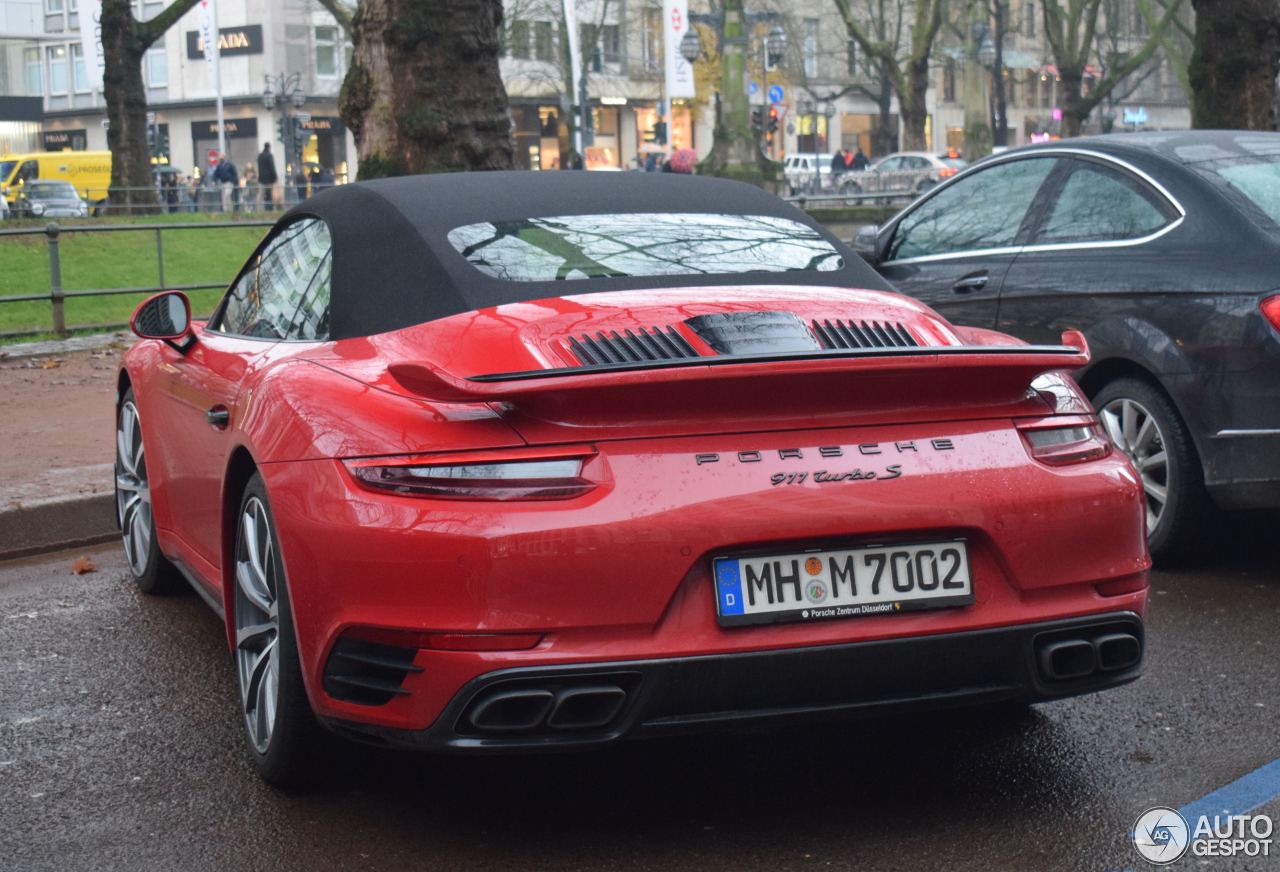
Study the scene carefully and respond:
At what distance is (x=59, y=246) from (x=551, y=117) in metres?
61.5

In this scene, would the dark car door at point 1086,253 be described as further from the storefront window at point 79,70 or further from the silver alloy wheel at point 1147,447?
the storefront window at point 79,70

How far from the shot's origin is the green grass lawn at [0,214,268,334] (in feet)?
50.6

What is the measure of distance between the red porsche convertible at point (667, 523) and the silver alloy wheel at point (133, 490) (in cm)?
219

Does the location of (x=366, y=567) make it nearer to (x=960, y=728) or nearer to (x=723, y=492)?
(x=723, y=492)

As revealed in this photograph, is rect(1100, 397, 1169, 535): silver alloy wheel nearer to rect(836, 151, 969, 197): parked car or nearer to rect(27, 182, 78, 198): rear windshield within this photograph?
rect(836, 151, 969, 197): parked car

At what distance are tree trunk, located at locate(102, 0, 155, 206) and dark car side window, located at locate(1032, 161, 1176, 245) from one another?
1029 inches

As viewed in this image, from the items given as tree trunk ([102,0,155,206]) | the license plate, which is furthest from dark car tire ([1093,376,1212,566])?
tree trunk ([102,0,155,206])

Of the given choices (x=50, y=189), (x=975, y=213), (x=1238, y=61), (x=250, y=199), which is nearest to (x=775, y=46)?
(x=250, y=199)

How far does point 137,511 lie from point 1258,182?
13.7 ft

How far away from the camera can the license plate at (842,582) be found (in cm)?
334

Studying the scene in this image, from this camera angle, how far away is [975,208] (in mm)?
7465

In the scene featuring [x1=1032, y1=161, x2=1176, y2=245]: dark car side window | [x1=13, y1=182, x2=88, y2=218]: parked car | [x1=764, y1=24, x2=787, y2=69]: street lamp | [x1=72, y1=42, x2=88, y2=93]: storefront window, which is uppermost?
[x1=72, y1=42, x2=88, y2=93]: storefront window

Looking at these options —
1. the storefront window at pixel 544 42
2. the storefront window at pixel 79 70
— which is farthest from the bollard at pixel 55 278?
the storefront window at pixel 79 70

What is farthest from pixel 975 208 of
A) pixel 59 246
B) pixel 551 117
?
pixel 551 117
